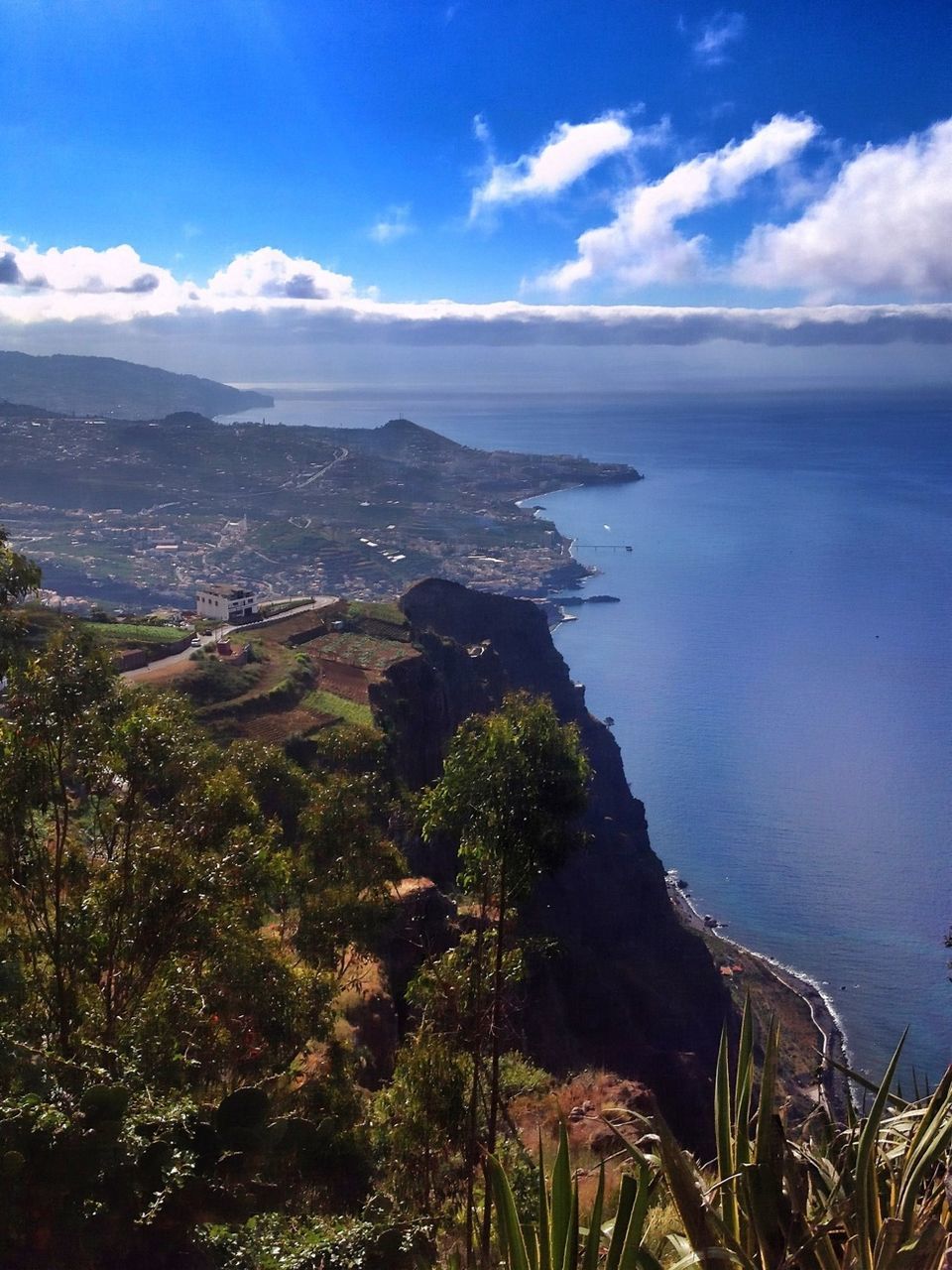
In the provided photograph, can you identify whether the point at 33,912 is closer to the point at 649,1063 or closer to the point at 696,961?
the point at 649,1063

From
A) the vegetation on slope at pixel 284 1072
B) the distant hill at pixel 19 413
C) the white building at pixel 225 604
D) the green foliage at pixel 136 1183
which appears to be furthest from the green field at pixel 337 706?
the distant hill at pixel 19 413

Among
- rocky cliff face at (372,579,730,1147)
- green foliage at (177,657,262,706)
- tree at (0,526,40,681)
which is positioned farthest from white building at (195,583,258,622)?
tree at (0,526,40,681)

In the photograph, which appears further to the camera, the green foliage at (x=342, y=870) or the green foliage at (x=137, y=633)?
the green foliage at (x=137, y=633)

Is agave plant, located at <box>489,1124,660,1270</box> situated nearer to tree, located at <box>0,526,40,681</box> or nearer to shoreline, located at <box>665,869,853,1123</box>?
tree, located at <box>0,526,40,681</box>

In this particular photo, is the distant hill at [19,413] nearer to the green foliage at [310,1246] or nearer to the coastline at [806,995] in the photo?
the coastline at [806,995]

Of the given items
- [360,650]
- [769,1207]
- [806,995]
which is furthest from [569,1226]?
[806,995]
